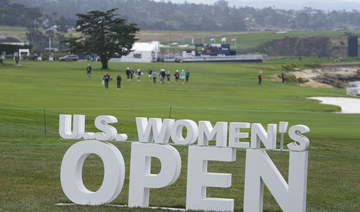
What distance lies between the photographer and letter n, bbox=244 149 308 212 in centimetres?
1433

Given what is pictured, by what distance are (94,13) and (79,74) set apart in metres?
11.9

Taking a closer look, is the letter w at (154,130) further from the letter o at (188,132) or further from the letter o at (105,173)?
the letter o at (105,173)

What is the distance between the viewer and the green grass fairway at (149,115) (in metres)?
17.4

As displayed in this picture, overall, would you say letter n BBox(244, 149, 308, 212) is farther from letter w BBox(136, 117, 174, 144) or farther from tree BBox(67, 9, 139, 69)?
tree BBox(67, 9, 139, 69)

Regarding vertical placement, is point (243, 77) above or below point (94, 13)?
below

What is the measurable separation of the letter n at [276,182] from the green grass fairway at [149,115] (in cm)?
105

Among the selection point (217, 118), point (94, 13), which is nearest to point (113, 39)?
point (94, 13)

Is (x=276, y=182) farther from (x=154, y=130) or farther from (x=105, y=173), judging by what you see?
(x=105, y=173)

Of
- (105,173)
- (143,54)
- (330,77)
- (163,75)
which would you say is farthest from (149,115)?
(143,54)

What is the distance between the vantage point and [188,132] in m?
14.9

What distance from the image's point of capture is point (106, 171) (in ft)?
50.9

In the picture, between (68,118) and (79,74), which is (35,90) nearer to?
(79,74)

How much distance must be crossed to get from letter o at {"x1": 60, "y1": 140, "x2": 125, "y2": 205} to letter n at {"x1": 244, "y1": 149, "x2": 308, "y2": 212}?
2.47 m

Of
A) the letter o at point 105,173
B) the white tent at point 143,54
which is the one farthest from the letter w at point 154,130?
the white tent at point 143,54
